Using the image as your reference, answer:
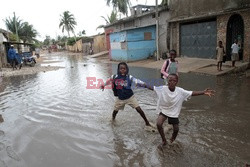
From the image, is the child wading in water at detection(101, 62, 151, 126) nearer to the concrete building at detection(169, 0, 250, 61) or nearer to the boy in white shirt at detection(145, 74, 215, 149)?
the boy in white shirt at detection(145, 74, 215, 149)

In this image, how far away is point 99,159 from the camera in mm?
3914

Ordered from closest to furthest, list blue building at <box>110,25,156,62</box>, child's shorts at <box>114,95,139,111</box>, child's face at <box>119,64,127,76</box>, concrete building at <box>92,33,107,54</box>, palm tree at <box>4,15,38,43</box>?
1. child's face at <box>119,64,127,76</box>
2. child's shorts at <box>114,95,139,111</box>
3. blue building at <box>110,25,156,62</box>
4. concrete building at <box>92,33,107,54</box>
5. palm tree at <box>4,15,38,43</box>

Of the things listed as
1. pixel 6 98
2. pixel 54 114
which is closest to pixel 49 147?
pixel 54 114

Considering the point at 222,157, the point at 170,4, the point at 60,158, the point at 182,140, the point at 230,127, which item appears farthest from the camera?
the point at 170,4

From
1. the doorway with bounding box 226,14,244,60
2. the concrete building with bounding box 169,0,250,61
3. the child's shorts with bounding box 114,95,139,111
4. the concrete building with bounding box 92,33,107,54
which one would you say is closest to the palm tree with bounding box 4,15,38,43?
the concrete building with bounding box 92,33,107,54

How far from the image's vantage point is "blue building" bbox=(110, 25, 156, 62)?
70.6 ft

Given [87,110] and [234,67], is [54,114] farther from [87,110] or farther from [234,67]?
[234,67]

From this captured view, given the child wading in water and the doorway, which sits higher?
the doorway

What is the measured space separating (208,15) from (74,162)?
44.0 feet

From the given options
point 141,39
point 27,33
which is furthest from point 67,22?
point 141,39

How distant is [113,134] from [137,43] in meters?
17.6

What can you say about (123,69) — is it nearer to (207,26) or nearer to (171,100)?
(171,100)

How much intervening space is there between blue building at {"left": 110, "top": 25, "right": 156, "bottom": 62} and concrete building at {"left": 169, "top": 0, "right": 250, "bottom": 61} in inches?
129

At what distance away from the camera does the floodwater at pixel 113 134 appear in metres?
3.84
